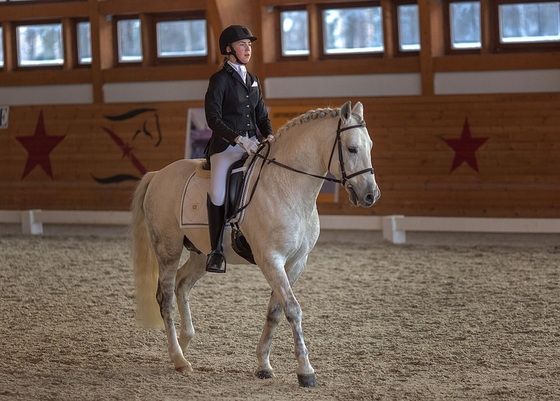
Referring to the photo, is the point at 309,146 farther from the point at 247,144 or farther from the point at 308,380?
the point at 308,380

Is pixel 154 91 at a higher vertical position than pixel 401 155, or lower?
higher

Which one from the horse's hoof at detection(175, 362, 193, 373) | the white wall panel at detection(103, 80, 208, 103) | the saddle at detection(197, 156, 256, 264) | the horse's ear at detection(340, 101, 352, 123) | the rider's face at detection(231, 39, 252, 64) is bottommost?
the horse's hoof at detection(175, 362, 193, 373)

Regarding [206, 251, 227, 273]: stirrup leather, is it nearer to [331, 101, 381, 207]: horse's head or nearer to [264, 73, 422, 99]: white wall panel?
[331, 101, 381, 207]: horse's head

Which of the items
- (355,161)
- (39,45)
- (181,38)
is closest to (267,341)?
(355,161)

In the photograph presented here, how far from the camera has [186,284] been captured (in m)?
5.26

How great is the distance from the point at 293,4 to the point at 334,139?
703 centimetres

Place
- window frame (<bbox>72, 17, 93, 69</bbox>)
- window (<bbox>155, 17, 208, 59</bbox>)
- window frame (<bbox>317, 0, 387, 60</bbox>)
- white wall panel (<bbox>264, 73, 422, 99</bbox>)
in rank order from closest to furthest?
white wall panel (<bbox>264, 73, 422, 99</bbox>) → window frame (<bbox>317, 0, 387, 60</bbox>) → window (<bbox>155, 17, 208, 59</bbox>) → window frame (<bbox>72, 17, 93, 69</bbox>)

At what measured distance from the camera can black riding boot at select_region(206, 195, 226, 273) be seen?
474 cm

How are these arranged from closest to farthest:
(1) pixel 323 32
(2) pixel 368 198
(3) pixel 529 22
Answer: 1. (2) pixel 368 198
2. (3) pixel 529 22
3. (1) pixel 323 32

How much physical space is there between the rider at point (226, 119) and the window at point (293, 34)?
6.57 m

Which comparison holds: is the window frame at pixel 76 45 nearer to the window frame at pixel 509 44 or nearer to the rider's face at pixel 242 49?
the window frame at pixel 509 44

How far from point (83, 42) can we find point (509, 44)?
6.39 meters

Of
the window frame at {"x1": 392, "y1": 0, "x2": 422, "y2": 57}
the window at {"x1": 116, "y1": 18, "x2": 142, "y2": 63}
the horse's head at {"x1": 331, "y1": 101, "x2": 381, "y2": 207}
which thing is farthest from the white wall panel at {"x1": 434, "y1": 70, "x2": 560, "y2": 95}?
the horse's head at {"x1": 331, "y1": 101, "x2": 381, "y2": 207}

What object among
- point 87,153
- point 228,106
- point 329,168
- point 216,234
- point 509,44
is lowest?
point 216,234
